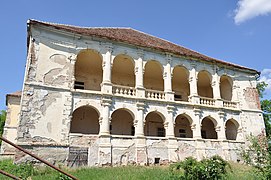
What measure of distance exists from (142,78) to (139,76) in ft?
0.89

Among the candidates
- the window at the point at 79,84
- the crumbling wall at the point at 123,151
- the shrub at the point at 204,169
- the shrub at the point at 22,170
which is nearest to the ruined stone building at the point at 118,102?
the crumbling wall at the point at 123,151

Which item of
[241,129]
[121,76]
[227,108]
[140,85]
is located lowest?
[241,129]

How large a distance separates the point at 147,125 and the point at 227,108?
6.46m

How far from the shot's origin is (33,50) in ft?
44.2

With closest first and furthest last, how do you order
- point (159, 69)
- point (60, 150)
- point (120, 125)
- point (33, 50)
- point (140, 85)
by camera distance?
point (60, 150)
point (33, 50)
point (140, 85)
point (120, 125)
point (159, 69)

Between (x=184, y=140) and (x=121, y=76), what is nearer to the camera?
(x=184, y=140)

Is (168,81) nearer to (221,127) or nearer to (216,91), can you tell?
(216,91)

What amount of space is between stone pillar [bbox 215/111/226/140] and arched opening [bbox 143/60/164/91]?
5.15m

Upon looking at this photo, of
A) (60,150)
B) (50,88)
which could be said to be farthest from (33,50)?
(60,150)

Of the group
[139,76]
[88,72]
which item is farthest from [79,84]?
[139,76]

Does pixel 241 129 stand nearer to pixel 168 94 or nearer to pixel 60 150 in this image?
pixel 168 94

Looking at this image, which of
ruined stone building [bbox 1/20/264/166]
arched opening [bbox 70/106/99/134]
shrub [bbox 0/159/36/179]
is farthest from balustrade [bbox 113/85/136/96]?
shrub [bbox 0/159/36/179]

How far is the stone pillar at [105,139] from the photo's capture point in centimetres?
1334

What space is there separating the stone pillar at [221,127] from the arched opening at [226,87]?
2669mm
